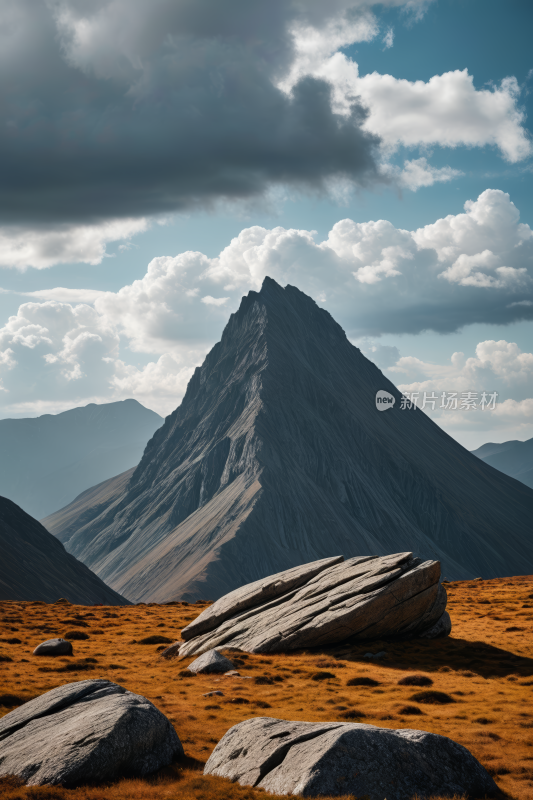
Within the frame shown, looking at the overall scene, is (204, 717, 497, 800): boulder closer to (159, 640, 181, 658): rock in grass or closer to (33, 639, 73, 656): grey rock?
(159, 640, 181, 658): rock in grass

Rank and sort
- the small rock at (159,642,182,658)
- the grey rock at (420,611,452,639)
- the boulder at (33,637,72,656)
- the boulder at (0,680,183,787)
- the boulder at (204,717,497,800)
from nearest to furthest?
the boulder at (204,717,497,800) < the boulder at (0,680,183,787) < the boulder at (33,637,72,656) < the small rock at (159,642,182,658) < the grey rock at (420,611,452,639)

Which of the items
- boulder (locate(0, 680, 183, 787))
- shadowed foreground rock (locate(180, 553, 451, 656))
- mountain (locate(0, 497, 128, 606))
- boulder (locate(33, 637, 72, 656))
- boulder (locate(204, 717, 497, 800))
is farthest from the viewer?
mountain (locate(0, 497, 128, 606))

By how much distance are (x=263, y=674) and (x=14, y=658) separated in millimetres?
19331

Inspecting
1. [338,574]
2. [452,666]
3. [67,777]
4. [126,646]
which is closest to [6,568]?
[126,646]

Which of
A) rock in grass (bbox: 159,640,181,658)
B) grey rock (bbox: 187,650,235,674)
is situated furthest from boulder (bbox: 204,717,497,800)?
rock in grass (bbox: 159,640,181,658)

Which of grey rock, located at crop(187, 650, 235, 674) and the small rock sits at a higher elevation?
grey rock, located at crop(187, 650, 235, 674)

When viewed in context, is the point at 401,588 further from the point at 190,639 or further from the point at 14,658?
the point at 14,658

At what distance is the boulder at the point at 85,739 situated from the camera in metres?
18.8

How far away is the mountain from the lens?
154 meters

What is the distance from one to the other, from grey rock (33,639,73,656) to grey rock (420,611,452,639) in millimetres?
28435

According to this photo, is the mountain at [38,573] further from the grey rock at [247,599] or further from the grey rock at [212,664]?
the grey rock at [212,664]

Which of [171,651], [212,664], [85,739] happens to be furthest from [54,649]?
[85,739]

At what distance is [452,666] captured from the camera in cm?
3953

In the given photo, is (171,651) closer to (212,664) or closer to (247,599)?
(247,599)
